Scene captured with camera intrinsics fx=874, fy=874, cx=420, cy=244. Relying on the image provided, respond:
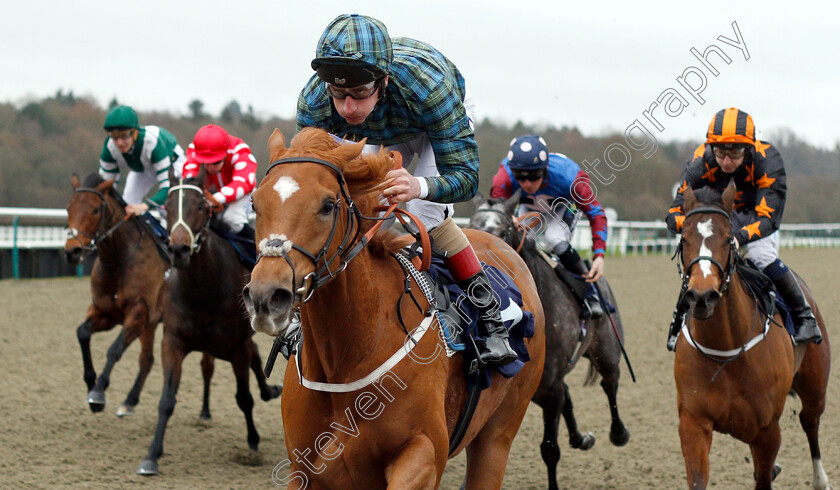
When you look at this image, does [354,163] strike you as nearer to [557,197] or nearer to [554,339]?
[554,339]

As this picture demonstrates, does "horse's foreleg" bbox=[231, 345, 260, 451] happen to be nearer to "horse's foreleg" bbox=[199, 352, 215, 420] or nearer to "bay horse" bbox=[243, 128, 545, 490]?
"horse's foreleg" bbox=[199, 352, 215, 420]

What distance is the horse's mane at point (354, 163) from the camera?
254 centimetres

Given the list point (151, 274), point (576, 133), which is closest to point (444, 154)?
point (151, 274)

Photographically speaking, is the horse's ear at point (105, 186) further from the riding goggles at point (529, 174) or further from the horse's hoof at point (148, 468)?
the riding goggles at point (529, 174)

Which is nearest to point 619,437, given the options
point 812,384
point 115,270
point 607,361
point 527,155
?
point 607,361

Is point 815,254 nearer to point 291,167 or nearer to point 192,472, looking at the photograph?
point 192,472

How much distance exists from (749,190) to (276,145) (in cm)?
351

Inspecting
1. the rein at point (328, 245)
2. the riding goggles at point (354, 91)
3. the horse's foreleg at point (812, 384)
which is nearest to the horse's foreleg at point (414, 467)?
the rein at point (328, 245)

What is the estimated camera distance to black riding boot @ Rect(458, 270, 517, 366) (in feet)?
10.5

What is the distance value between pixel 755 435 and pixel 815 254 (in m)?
26.6

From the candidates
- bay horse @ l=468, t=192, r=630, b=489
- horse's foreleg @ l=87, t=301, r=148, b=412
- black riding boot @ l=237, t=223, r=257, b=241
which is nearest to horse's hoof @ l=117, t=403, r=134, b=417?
horse's foreleg @ l=87, t=301, r=148, b=412

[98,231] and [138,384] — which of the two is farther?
[98,231]

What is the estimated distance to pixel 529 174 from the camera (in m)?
5.77

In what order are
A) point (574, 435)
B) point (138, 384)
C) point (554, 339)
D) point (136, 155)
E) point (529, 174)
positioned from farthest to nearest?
point (136, 155), point (138, 384), point (574, 435), point (529, 174), point (554, 339)
